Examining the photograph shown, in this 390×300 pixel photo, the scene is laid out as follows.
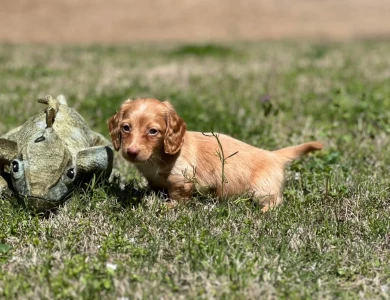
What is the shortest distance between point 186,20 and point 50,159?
27690 mm

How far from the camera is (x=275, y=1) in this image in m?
36.2

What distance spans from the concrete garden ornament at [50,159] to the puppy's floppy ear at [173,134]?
24.3 inches

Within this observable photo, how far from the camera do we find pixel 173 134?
448 centimetres

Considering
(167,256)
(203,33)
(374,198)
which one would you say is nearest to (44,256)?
(167,256)

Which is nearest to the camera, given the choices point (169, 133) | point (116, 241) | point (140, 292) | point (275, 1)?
point (140, 292)

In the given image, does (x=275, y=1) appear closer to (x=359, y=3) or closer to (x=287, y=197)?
(x=359, y=3)

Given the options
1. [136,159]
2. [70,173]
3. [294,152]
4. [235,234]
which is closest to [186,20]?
[294,152]

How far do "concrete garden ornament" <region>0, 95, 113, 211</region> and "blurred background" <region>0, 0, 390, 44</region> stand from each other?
21.1 meters

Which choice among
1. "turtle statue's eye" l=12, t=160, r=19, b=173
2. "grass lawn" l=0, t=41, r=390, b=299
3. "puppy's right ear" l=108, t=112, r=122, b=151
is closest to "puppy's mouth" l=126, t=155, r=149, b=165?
"puppy's right ear" l=108, t=112, r=122, b=151

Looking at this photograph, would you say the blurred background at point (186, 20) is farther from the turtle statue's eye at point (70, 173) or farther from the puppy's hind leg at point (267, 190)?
the turtle statue's eye at point (70, 173)

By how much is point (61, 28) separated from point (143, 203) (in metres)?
25.3

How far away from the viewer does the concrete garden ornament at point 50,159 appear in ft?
14.3

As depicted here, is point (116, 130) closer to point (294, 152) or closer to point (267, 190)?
point (267, 190)

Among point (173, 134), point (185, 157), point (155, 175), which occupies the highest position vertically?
point (173, 134)
